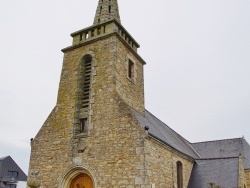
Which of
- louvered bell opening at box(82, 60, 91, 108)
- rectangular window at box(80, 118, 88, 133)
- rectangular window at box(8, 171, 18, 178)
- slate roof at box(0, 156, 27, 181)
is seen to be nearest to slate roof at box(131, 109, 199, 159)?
rectangular window at box(80, 118, 88, 133)

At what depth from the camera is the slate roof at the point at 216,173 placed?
12883 mm

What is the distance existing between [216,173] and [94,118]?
6730 mm

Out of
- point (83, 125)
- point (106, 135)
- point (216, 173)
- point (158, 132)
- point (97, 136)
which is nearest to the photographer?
point (106, 135)

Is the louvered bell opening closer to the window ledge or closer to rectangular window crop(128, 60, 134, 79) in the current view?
the window ledge

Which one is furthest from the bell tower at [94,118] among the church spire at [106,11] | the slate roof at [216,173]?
the slate roof at [216,173]

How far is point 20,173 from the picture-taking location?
48.2m

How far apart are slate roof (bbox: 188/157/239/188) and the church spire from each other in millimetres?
9030

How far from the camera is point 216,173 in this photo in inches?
538

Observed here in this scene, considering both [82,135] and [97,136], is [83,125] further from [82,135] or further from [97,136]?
[97,136]

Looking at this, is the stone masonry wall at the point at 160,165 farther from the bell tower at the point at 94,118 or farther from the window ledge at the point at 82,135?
the window ledge at the point at 82,135

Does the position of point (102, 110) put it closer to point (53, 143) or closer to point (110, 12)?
point (53, 143)

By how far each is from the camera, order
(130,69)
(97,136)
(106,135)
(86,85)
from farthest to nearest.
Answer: (130,69) → (86,85) → (97,136) → (106,135)

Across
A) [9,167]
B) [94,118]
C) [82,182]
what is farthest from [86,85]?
[9,167]

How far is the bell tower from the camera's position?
1045 cm
